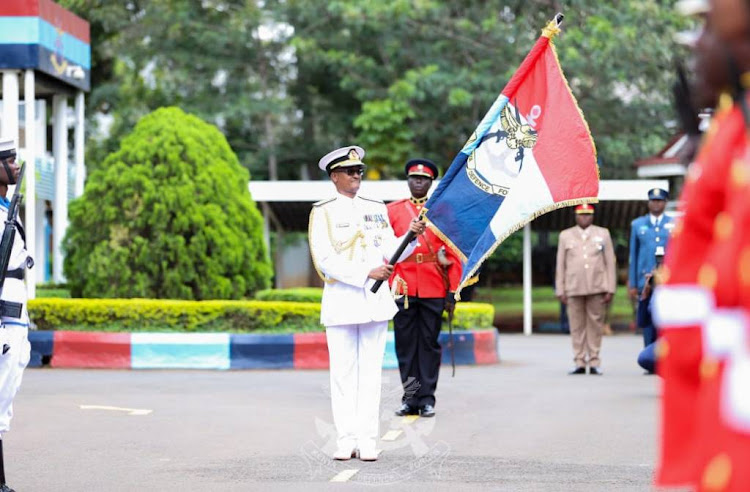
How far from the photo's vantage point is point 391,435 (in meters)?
9.51

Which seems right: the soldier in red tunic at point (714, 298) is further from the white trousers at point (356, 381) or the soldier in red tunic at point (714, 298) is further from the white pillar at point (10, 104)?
the white pillar at point (10, 104)

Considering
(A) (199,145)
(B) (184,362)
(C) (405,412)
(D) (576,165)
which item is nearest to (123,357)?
(B) (184,362)

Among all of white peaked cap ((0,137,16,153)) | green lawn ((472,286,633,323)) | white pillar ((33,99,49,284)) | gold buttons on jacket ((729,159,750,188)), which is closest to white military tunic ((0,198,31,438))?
white peaked cap ((0,137,16,153))

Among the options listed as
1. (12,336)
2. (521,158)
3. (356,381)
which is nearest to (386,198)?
(356,381)

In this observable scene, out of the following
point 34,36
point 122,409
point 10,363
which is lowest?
point 122,409

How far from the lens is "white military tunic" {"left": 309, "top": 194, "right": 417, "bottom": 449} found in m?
8.49

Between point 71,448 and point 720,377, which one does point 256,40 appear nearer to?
point 71,448

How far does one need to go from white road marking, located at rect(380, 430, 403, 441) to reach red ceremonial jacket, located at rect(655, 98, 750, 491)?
618 cm

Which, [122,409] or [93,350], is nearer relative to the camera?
[122,409]

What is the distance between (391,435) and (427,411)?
1.17 m

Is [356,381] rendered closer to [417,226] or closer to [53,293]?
[417,226]

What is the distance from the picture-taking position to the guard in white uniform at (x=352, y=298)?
8.48 m

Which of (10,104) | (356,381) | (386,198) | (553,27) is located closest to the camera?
(553,27)

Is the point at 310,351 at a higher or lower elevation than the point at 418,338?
lower
